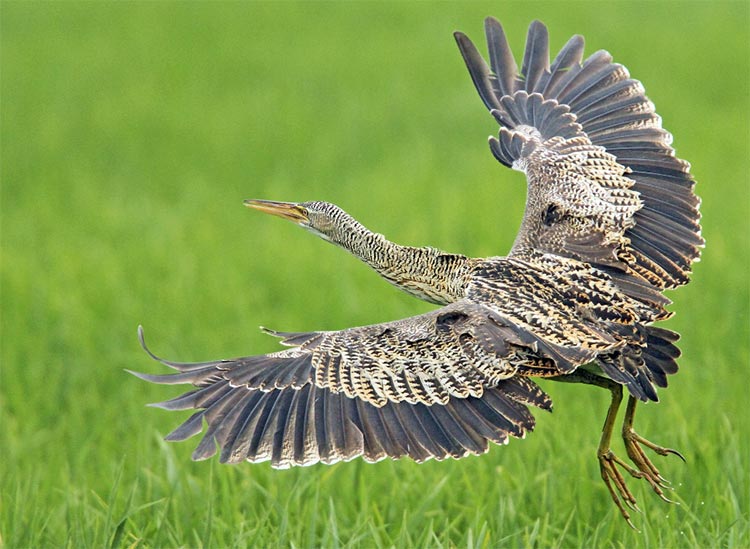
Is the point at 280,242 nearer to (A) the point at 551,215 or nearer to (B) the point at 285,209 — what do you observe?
(B) the point at 285,209

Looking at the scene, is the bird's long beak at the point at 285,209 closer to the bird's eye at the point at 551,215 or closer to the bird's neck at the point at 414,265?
the bird's neck at the point at 414,265

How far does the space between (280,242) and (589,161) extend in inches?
182

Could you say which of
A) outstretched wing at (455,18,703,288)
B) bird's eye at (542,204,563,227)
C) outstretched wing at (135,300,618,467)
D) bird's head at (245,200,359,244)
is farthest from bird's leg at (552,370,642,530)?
bird's head at (245,200,359,244)

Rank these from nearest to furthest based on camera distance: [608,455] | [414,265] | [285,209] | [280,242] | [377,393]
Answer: [377,393], [608,455], [414,265], [285,209], [280,242]

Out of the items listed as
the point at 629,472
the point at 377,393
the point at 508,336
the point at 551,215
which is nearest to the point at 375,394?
the point at 377,393

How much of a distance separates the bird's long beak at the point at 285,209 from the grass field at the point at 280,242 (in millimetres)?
1192

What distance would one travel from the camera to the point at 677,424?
5719mm

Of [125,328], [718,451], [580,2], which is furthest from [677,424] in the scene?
[580,2]

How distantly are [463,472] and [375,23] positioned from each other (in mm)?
13531

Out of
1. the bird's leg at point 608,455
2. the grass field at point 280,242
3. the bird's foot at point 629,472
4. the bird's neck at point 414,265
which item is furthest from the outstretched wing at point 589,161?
the grass field at point 280,242

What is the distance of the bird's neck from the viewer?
494 cm

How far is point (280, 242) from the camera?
9734 millimetres

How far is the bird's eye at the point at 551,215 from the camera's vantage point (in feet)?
17.0

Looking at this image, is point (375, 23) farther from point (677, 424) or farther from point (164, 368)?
point (677, 424)
